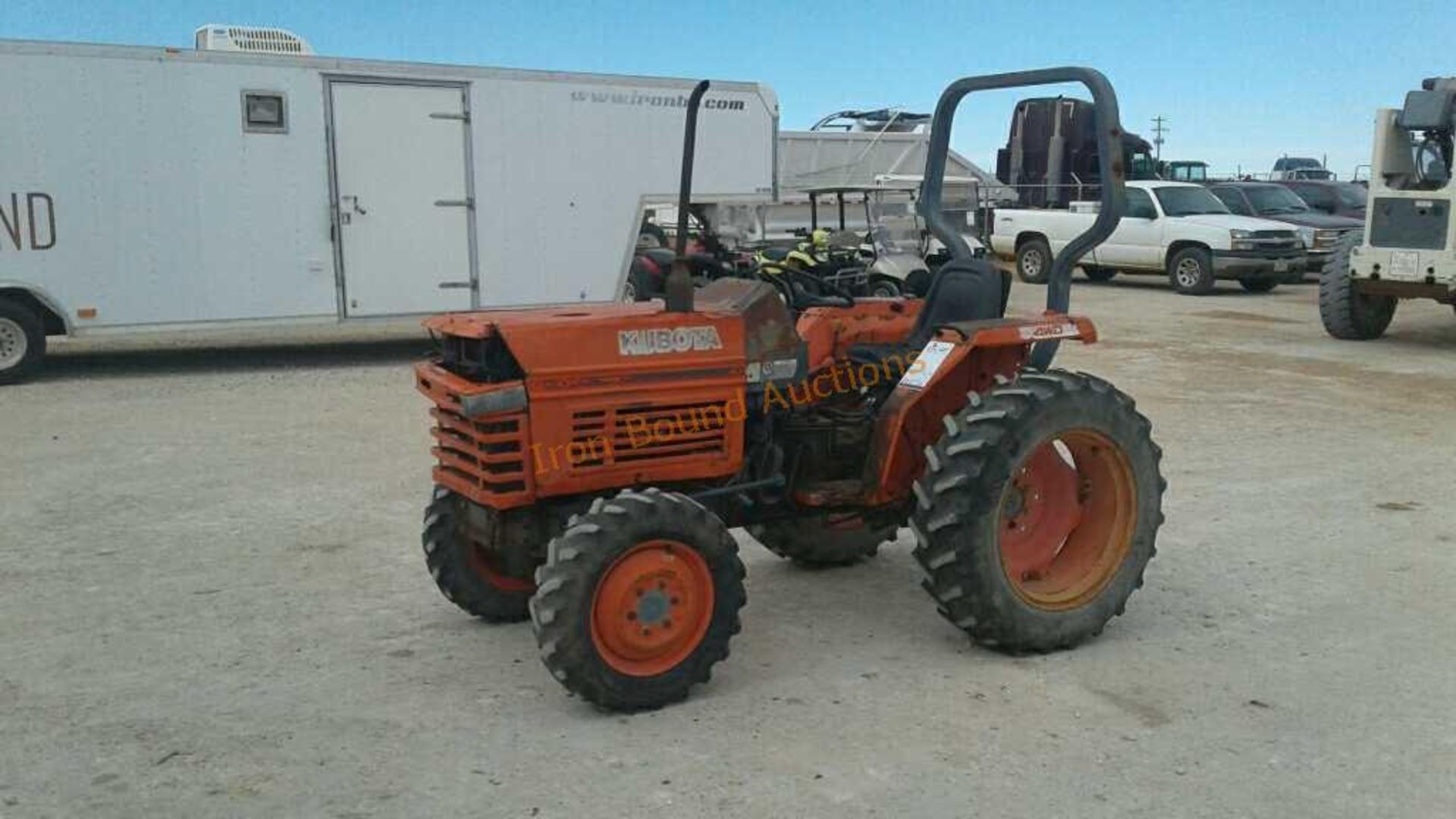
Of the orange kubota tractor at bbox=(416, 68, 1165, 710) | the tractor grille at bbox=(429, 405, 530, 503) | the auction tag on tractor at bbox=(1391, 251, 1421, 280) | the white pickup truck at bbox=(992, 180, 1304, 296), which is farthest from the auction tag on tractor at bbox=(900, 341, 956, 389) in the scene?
the white pickup truck at bbox=(992, 180, 1304, 296)

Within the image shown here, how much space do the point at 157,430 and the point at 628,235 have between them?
5.65 metres

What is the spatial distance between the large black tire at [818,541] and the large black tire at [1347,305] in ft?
32.3

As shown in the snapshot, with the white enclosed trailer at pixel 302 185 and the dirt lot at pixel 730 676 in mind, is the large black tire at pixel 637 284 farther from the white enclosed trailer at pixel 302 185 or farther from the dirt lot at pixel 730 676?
the dirt lot at pixel 730 676

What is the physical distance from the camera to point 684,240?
4090mm

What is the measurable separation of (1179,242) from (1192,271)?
1.78 feet

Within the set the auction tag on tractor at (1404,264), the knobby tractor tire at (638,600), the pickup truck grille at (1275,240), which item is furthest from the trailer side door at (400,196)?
the pickup truck grille at (1275,240)

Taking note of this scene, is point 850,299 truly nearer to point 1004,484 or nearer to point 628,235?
point 1004,484

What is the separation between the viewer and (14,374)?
1093 cm

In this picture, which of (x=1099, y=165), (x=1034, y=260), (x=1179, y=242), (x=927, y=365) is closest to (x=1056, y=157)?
(x=1034, y=260)

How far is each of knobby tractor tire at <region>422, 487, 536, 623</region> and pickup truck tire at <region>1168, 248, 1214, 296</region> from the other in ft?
54.1

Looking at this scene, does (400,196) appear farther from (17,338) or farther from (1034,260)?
(1034,260)

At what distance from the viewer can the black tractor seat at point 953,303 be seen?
194 inches

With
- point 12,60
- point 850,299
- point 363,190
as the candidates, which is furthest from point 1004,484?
point 12,60

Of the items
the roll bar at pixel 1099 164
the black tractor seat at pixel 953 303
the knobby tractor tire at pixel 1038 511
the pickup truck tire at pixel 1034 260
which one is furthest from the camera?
the pickup truck tire at pixel 1034 260
